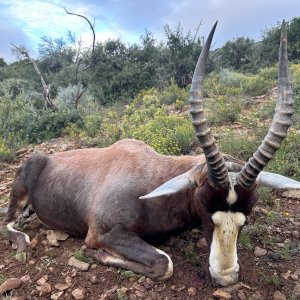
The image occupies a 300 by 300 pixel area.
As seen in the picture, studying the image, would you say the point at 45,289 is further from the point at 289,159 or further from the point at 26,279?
the point at 289,159

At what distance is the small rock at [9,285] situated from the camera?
165 inches

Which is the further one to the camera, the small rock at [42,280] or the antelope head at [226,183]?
the small rock at [42,280]

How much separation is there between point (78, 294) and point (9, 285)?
28.4 inches

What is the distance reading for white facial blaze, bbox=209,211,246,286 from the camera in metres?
3.68

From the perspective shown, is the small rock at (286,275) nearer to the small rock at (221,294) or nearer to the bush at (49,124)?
the small rock at (221,294)

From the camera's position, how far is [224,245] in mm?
3719

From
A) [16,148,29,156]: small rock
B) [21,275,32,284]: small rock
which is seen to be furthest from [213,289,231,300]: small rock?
[16,148,29,156]: small rock

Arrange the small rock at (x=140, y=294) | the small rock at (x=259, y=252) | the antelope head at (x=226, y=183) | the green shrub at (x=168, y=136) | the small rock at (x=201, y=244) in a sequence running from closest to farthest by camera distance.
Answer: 1. the antelope head at (x=226, y=183)
2. the small rock at (x=140, y=294)
3. the small rock at (x=259, y=252)
4. the small rock at (x=201, y=244)
5. the green shrub at (x=168, y=136)

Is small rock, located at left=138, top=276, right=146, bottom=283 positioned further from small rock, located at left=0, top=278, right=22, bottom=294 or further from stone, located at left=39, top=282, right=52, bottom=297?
small rock, located at left=0, top=278, right=22, bottom=294

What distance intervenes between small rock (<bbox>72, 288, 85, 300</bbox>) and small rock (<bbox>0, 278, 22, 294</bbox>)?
601 millimetres

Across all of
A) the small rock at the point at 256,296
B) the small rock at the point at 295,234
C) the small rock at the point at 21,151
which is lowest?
the small rock at the point at 256,296

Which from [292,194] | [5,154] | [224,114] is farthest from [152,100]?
[292,194]

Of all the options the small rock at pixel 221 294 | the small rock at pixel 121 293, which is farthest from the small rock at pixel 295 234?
the small rock at pixel 121 293

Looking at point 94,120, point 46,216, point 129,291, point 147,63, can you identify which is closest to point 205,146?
point 129,291
